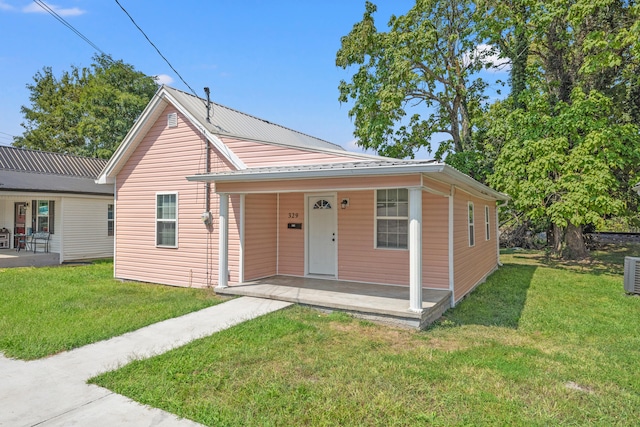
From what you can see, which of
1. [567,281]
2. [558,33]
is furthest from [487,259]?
[558,33]

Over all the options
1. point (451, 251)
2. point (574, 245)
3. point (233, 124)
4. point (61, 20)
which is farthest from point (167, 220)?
point (574, 245)

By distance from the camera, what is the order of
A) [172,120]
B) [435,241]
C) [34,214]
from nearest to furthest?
[435,241]
[172,120]
[34,214]

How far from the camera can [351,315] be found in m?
6.23

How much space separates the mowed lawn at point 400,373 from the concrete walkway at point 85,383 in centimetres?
18

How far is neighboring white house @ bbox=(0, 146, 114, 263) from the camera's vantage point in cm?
1320

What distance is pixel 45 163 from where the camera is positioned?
16672 millimetres

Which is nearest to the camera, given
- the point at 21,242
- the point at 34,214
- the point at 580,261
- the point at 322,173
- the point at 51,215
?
the point at 322,173

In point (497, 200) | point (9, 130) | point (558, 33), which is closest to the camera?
point (497, 200)

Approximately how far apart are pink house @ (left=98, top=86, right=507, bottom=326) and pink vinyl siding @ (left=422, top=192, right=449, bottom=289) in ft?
0.06

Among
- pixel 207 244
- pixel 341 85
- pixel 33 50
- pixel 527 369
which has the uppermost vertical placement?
pixel 341 85

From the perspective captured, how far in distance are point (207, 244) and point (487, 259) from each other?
833 cm

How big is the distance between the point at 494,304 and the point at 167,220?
25.4ft

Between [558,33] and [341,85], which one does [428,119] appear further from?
[558,33]

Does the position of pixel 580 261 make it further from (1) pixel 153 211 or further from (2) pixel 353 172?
(1) pixel 153 211
